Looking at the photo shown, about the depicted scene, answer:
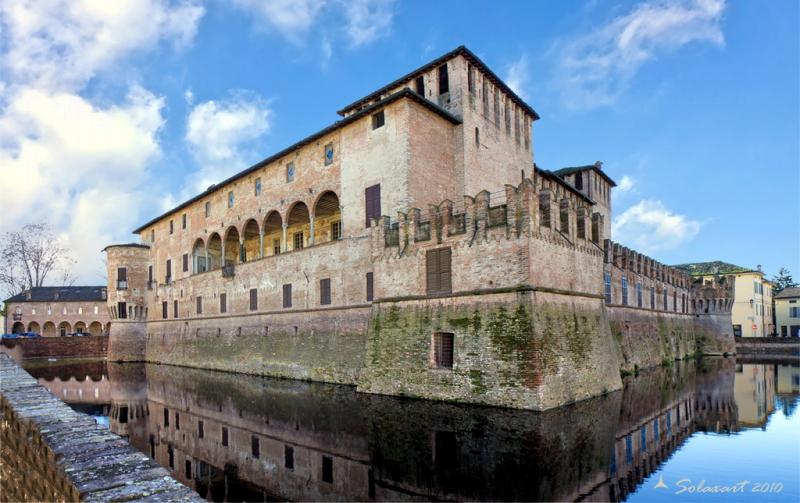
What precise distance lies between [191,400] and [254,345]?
8.07 metres

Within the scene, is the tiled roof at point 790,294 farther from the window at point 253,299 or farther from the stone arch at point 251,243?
the window at point 253,299

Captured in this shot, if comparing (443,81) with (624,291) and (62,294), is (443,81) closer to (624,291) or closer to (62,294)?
(624,291)

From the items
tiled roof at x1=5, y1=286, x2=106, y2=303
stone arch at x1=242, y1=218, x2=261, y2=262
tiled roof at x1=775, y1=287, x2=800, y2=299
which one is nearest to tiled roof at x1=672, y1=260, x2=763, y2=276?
tiled roof at x1=775, y1=287, x2=800, y2=299

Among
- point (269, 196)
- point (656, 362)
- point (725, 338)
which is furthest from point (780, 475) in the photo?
point (725, 338)

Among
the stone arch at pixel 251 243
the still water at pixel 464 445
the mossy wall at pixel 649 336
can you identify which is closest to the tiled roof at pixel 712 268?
the mossy wall at pixel 649 336

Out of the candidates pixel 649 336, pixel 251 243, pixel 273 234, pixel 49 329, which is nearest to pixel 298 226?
pixel 273 234

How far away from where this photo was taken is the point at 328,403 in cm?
1708

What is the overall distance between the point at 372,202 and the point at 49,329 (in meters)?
Result: 62.1

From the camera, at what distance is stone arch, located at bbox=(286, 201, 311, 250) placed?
A: 28328 millimetres

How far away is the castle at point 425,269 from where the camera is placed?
16.0 m

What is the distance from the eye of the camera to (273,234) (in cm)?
3259

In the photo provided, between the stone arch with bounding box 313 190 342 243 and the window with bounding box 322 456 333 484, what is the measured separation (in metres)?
16.6

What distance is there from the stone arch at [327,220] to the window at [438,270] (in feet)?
30.9

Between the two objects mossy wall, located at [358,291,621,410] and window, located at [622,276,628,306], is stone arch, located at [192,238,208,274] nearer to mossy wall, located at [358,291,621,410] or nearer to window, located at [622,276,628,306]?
mossy wall, located at [358,291,621,410]
